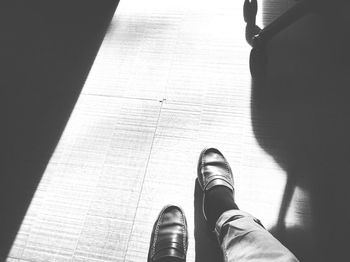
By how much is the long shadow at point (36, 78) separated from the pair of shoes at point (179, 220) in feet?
1.64

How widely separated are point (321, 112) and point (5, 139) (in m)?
1.29

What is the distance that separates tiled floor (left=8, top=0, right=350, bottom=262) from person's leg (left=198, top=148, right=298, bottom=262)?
0.06 meters

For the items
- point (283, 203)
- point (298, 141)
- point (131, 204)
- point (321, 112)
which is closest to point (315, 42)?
point (321, 112)

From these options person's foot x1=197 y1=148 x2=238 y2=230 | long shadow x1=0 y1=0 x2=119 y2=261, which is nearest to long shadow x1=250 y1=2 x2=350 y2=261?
person's foot x1=197 y1=148 x2=238 y2=230

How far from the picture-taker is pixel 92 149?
1.11 metres

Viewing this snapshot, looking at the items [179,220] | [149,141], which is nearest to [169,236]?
[179,220]

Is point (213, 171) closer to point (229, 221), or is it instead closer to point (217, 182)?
point (217, 182)

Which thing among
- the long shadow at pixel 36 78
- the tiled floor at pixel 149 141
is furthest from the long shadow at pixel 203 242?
the long shadow at pixel 36 78

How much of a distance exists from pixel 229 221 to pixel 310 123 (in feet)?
1.82

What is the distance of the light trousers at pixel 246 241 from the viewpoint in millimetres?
649

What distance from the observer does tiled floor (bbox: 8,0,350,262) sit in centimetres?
95

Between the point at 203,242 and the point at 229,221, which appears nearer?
the point at 229,221

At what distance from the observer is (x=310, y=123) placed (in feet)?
3.58

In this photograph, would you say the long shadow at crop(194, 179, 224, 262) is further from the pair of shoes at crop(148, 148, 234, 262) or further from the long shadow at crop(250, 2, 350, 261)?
the long shadow at crop(250, 2, 350, 261)
